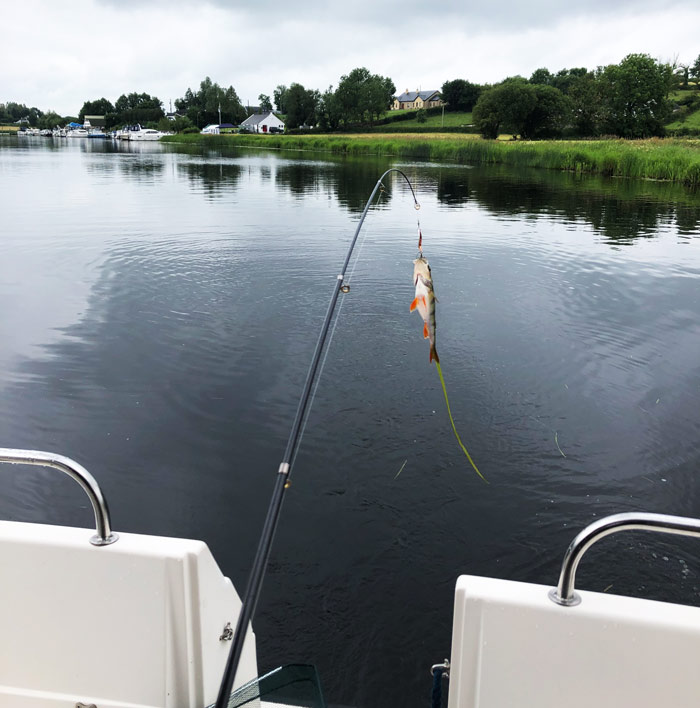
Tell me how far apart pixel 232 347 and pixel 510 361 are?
3.61m

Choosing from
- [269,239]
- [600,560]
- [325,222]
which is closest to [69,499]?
[600,560]

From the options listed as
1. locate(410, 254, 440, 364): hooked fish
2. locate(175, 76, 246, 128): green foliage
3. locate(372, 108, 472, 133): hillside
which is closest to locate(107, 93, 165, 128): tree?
locate(175, 76, 246, 128): green foliage

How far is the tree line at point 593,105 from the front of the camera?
73.6m

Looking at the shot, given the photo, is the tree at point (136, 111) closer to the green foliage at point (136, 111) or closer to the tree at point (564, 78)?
the green foliage at point (136, 111)

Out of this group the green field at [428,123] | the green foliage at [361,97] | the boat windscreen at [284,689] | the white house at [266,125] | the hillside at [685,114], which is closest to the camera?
the boat windscreen at [284,689]

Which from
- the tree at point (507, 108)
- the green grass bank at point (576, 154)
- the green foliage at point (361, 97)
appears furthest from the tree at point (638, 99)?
the green foliage at point (361, 97)

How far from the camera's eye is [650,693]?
2.04 m

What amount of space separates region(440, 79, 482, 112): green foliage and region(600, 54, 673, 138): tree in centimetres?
4497

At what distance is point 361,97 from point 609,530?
4828 inches

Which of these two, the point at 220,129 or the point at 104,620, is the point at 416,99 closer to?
the point at 220,129

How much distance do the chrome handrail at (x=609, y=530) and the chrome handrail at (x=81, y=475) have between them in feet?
4.91

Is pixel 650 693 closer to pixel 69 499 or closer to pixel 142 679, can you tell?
pixel 142 679

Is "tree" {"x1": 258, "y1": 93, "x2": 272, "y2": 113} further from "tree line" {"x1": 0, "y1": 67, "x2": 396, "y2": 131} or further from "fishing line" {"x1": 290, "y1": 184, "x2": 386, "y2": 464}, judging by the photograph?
"fishing line" {"x1": 290, "y1": 184, "x2": 386, "y2": 464}

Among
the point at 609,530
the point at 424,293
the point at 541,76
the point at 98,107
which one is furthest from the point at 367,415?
the point at 98,107
